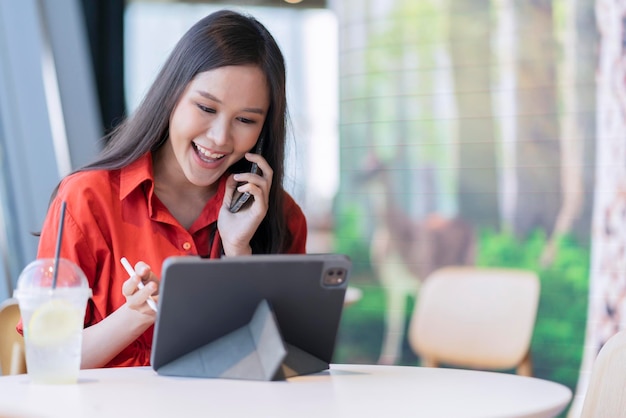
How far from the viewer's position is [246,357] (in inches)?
51.9

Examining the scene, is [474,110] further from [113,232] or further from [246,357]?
[246,357]

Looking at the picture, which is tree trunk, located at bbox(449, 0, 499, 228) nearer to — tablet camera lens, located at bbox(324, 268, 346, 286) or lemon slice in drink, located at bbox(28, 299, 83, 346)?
tablet camera lens, located at bbox(324, 268, 346, 286)

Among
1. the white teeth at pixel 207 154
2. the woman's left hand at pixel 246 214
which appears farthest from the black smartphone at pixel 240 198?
the white teeth at pixel 207 154

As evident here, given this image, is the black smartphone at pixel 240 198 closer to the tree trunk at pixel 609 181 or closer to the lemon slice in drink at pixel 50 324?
the lemon slice in drink at pixel 50 324

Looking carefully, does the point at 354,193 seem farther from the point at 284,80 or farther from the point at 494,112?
the point at 284,80

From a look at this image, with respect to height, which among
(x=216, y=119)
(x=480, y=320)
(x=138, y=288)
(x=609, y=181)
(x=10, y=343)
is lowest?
(x=480, y=320)

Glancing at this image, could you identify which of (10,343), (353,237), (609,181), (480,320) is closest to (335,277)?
(10,343)

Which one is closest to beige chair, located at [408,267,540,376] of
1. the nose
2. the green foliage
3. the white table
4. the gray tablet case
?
the green foliage

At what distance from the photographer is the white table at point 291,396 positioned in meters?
1.09

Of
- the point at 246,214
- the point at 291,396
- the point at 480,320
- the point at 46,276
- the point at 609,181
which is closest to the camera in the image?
the point at 291,396

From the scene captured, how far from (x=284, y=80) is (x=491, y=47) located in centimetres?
224

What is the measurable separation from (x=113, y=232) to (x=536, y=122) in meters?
2.55

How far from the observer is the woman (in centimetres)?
176

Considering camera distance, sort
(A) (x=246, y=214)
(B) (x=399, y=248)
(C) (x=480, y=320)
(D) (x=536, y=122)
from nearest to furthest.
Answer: (A) (x=246, y=214) < (C) (x=480, y=320) < (D) (x=536, y=122) < (B) (x=399, y=248)
